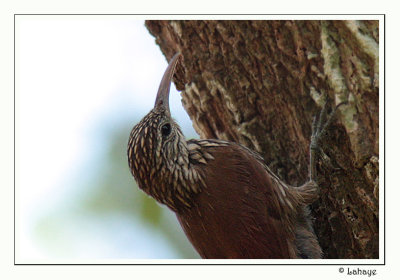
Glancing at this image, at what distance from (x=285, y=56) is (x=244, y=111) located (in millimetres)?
507

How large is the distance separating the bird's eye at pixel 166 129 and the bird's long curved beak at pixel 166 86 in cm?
14

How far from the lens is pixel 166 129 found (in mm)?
3732

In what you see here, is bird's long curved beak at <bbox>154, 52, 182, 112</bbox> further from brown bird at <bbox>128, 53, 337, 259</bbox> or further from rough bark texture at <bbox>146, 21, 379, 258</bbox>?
rough bark texture at <bbox>146, 21, 379, 258</bbox>

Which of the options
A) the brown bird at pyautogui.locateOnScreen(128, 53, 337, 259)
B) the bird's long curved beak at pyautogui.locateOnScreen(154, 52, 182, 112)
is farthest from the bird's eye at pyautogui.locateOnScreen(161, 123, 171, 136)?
the bird's long curved beak at pyautogui.locateOnScreen(154, 52, 182, 112)

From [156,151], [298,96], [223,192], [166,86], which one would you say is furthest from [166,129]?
[298,96]

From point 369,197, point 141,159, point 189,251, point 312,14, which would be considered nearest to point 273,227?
point 369,197

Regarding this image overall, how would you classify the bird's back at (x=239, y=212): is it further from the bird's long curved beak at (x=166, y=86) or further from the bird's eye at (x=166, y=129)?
the bird's long curved beak at (x=166, y=86)

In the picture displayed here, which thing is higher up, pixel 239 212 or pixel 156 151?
pixel 156 151

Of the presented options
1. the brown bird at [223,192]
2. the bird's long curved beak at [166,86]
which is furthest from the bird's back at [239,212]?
the bird's long curved beak at [166,86]

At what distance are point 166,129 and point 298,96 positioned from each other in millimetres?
919

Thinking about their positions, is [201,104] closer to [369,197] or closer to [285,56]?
[285,56]

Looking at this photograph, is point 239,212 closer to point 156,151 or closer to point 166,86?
point 156,151

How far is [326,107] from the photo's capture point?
11.2 feet

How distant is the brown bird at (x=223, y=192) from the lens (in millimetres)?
3438
